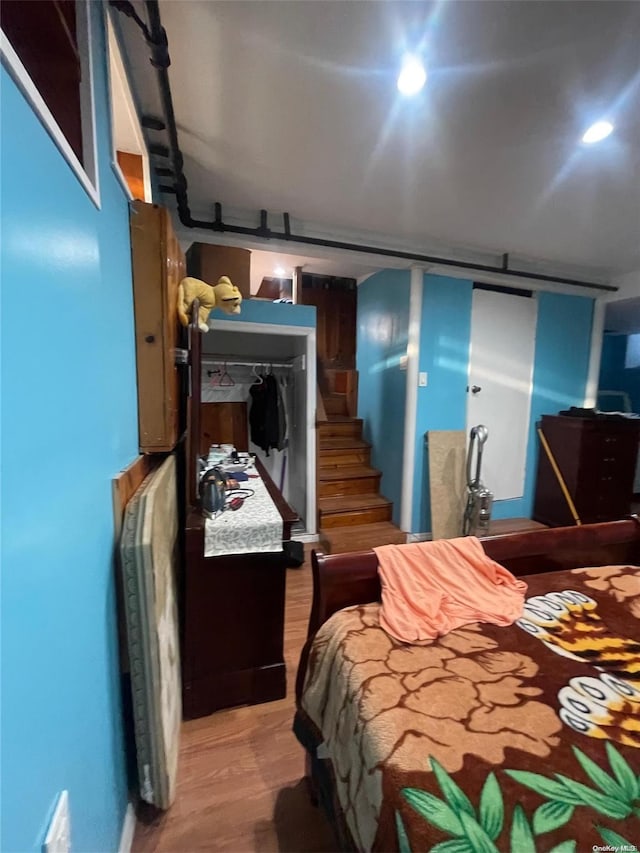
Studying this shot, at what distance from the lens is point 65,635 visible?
0.62m

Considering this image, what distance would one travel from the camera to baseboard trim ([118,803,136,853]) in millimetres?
964

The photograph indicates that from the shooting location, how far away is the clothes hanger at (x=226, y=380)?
3121 millimetres

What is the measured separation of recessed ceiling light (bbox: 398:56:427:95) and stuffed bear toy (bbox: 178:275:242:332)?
1023 mm

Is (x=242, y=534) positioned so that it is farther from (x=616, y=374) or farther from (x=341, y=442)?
(x=616, y=374)

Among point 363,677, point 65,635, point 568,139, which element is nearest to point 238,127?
point 568,139

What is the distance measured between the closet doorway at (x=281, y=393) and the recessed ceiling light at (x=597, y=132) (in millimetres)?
1846

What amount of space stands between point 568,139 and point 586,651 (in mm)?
2092

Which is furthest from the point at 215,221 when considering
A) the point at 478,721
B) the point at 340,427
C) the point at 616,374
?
the point at 616,374

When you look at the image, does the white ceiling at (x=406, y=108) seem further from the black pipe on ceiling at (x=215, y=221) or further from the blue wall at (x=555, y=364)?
the blue wall at (x=555, y=364)

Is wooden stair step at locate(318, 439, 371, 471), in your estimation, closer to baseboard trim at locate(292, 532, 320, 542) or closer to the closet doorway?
the closet doorway

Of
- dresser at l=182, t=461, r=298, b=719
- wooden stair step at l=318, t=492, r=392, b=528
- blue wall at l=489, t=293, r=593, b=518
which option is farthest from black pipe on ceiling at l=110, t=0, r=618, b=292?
wooden stair step at l=318, t=492, r=392, b=528

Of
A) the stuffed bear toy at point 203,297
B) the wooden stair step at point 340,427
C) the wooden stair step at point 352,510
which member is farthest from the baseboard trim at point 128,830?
the wooden stair step at point 340,427

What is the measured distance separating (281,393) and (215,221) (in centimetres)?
139

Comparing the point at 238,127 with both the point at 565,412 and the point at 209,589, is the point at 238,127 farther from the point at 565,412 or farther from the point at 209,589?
the point at 565,412
